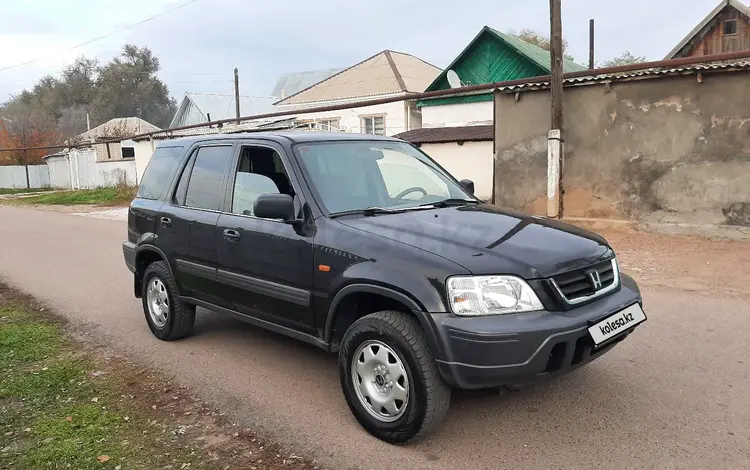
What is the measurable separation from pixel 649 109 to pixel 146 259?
28.9 feet

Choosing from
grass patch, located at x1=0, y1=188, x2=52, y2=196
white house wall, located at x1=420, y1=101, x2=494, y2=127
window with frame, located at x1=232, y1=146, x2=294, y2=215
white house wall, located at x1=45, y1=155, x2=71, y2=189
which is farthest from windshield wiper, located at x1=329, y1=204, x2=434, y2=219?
grass patch, located at x1=0, y1=188, x2=52, y2=196

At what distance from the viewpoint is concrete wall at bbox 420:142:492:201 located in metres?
17.0

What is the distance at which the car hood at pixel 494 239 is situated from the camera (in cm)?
324

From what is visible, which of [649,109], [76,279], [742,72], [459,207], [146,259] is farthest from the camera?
[649,109]

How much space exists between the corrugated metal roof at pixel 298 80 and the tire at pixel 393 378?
43315 millimetres

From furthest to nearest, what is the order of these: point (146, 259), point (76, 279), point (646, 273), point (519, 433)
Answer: point (76, 279), point (646, 273), point (146, 259), point (519, 433)

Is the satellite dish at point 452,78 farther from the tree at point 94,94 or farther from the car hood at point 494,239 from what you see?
the tree at point 94,94

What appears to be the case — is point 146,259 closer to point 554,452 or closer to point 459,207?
point 459,207

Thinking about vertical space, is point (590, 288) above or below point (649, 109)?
below

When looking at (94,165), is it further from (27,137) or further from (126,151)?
(27,137)

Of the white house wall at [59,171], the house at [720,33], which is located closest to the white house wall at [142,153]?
the white house wall at [59,171]

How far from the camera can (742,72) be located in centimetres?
952

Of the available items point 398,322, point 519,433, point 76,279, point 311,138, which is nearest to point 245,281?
point 311,138

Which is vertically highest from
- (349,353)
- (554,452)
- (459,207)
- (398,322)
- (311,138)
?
(311,138)
